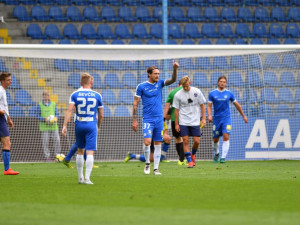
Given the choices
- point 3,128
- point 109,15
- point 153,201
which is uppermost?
point 109,15

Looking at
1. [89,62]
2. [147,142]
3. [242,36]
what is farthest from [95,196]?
[242,36]

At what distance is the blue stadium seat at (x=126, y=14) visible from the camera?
73.3 ft

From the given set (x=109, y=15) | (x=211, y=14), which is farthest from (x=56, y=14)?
(x=211, y=14)

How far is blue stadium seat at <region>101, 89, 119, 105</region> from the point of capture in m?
17.7

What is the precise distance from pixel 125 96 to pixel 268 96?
453 centimetres

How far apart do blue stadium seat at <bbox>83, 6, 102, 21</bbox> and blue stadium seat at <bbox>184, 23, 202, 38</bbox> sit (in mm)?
3468

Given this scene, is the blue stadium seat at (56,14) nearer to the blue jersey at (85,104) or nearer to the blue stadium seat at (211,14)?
the blue stadium seat at (211,14)

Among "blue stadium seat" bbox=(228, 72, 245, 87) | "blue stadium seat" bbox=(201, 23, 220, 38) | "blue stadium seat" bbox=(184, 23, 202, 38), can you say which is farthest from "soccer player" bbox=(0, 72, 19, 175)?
"blue stadium seat" bbox=(201, 23, 220, 38)

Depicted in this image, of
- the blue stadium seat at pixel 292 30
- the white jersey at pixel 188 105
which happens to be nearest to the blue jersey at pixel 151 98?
the white jersey at pixel 188 105

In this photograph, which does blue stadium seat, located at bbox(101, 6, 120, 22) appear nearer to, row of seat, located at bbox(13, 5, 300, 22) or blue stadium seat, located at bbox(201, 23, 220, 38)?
row of seat, located at bbox(13, 5, 300, 22)

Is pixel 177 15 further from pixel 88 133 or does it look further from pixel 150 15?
pixel 88 133

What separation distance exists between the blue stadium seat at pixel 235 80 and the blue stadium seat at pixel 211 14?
541 cm

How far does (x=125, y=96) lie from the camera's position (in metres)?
17.9

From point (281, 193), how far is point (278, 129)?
32.5 feet
